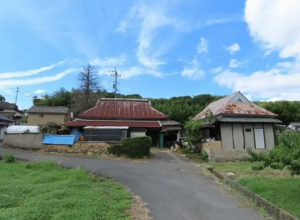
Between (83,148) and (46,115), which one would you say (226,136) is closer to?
(83,148)

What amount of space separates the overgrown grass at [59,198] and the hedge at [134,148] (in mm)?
7767

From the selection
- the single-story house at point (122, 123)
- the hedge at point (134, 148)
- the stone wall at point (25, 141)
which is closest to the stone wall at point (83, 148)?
the stone wall at point (25, 141)

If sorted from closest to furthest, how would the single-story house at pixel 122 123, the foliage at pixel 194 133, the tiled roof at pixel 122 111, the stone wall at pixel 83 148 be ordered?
the stone wall at pixel 83 148 < the foliage at pixel 194 133 < the single-story house at pixel 122 123 < the tiled roof at pixel 122 111

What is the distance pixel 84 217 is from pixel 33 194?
249 cm

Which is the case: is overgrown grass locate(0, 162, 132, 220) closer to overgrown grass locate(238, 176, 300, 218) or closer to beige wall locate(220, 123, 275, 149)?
overgrown grass locate(238, 176, 300, 218)

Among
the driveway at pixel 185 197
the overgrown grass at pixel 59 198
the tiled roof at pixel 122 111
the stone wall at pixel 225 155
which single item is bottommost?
the driveway at pixel 185 197

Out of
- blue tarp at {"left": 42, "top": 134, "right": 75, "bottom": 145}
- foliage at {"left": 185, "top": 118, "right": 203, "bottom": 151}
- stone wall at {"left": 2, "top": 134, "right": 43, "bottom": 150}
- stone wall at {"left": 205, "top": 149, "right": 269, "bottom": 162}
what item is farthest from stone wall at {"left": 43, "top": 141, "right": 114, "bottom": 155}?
stone wall at {"left": 205, "top": 149, "right": 269, "bottom": 162}

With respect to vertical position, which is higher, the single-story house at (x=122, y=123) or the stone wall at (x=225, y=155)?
the single-story house at (x=122, y=123)

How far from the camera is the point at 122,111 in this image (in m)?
25.9

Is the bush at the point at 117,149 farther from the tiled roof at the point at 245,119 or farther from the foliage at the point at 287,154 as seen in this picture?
the foliage at the point at 287,154

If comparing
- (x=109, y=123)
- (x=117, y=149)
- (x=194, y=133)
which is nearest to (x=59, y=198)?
(x=117, y=149)

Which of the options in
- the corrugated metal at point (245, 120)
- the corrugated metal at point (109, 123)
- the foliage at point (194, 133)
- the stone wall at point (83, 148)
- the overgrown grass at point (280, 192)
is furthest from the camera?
the corrugated metal at point (109, 123)

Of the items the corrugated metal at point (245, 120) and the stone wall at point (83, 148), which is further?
the stone wall at point (83, 148)

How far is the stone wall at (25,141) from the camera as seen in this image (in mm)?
19297
